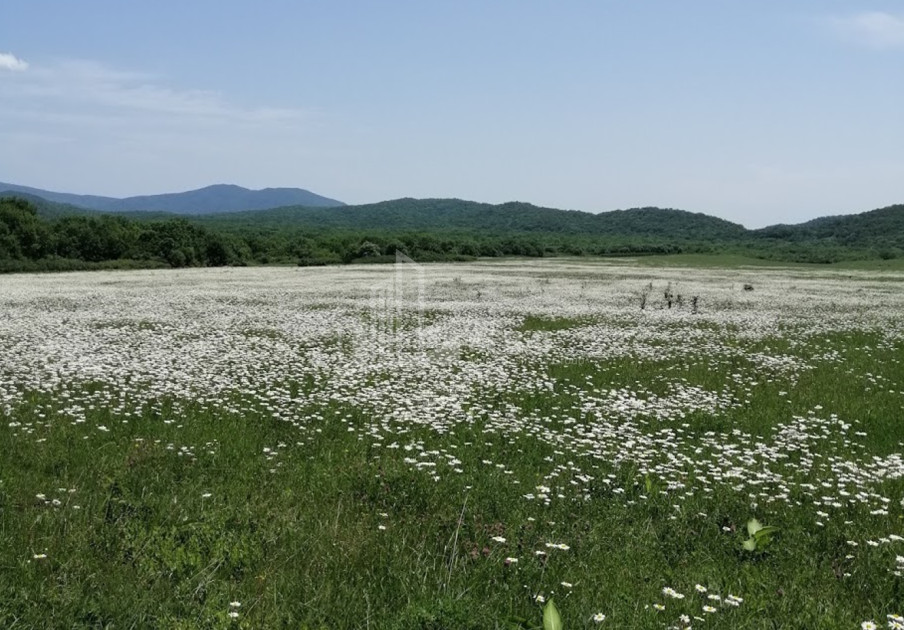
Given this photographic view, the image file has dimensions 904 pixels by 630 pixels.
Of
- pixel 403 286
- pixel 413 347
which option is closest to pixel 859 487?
pixel 413 347

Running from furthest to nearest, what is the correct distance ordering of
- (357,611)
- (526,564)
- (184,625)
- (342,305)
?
(342,305)
(526,564)
(357,611)
(184,625)

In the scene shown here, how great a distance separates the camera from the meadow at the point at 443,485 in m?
5.46

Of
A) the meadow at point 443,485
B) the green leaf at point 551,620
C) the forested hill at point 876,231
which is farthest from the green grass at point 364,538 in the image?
the forested hill at point 876,231

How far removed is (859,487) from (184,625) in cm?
832

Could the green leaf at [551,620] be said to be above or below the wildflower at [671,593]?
above

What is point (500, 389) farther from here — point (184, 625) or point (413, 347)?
point (184, 625)

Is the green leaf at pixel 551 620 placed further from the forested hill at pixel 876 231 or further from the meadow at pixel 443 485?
the forested hill at pixel 876 231

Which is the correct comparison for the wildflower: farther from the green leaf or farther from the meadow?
the green leaf

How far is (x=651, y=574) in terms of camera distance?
6.18 metres

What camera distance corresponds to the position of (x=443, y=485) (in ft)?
27.5

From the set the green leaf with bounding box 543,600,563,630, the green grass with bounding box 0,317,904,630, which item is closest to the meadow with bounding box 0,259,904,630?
the green grass with bounding box 0,317,904,630

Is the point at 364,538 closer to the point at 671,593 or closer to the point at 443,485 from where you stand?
the point at 443,485

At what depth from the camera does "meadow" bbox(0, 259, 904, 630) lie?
17.9 feet

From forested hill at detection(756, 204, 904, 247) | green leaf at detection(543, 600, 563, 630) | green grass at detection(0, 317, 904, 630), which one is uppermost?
forested hill at detection(756, 204, 904, 247)
